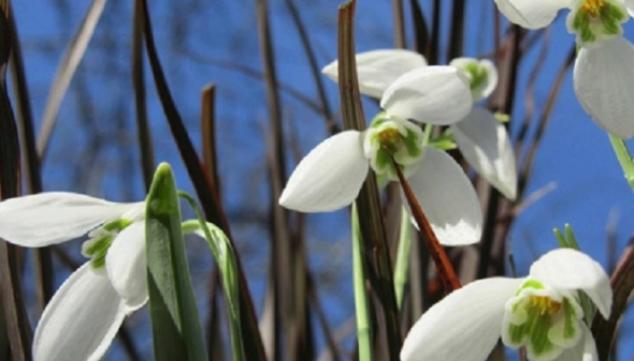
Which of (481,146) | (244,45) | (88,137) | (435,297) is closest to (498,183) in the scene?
(481,146)

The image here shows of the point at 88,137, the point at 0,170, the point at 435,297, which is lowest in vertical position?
the point at 88,137

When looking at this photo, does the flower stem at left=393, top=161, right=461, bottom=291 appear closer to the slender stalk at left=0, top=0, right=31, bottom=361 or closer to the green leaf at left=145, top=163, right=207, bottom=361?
the green leaf at left=145, top=163, right=207, bottom=361

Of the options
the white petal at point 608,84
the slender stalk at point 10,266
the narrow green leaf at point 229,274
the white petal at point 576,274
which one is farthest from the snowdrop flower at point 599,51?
the slender stalk at point 10,266

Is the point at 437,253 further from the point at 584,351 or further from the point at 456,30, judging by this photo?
the point at 456,30

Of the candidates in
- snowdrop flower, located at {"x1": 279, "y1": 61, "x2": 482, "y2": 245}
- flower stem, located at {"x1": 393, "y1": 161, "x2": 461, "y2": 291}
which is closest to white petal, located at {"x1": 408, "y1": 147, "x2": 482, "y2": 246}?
snowdrop flower, located at {"x1": 279, "y1": 61, "x2": 482, "y2": 245}

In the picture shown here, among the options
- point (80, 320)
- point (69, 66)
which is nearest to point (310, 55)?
point (69, 66)

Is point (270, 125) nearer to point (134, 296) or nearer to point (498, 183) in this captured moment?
point (498, 183)

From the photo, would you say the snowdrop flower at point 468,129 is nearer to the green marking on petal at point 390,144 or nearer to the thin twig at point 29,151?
the green marking on petal at point 390,144
